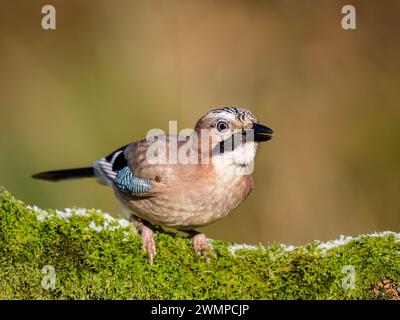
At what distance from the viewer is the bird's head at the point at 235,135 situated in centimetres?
559

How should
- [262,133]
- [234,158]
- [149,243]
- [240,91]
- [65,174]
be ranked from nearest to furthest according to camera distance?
[149,243] → [262,133] → [234,158] → [65,174] → [240,91]

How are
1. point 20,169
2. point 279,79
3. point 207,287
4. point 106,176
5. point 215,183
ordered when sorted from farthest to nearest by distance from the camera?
point 279,79, point 20,169, point 106,176, point 215,183, point 207,287

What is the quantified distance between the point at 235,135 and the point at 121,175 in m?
1.25

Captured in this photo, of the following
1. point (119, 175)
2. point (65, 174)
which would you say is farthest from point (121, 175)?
point (65, 174)

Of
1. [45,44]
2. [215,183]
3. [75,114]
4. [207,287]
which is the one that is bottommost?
[207,287]

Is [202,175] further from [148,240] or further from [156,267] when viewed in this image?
[156,267]

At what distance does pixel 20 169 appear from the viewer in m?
8.64

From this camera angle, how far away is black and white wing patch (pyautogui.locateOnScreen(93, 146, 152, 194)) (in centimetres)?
590

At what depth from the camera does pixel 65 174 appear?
7.18 meters

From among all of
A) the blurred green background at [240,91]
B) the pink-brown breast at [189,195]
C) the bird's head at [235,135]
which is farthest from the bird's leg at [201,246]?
the blurred green background at [240,91]

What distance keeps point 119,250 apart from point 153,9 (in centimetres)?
563

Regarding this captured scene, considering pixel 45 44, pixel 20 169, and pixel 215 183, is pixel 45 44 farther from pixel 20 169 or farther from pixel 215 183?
pixel 215 183

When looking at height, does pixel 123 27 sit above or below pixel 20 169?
above

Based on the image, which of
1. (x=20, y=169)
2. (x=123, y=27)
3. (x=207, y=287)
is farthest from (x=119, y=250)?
(x=123, y=27)
